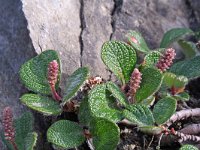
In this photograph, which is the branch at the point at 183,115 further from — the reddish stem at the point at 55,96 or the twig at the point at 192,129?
the reddish stem at the point at 55,96

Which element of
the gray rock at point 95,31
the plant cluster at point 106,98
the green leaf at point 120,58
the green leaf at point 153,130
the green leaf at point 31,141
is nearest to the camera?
the green leaf at point 31,141

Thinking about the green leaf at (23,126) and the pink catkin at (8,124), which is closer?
the pink catkin at (8,124)

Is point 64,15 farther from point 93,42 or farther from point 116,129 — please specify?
point 116,129

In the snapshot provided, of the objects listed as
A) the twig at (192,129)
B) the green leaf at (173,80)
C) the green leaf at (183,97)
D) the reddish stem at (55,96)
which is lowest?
the twig at (192,129)

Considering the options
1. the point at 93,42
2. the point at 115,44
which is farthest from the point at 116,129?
the point at 93,42

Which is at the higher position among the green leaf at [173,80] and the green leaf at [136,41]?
the green leaf at [136,41]

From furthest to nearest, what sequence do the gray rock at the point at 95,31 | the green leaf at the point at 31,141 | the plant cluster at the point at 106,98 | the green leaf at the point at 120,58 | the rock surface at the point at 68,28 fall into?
the gray rock at the point at 95,31 < the rock surface at the point at 68,28 < the green leaf at the point at 120,58 < the plant cluster at the point at 106,98 < the green leaf at the point at 31,141

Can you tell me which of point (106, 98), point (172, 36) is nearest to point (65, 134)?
point (106, 98)

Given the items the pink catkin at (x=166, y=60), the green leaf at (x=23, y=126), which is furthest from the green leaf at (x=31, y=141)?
the pink catkin at (x=166, y=60)
